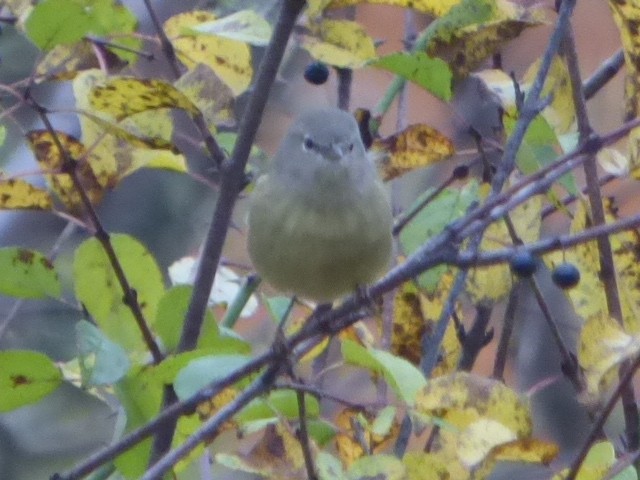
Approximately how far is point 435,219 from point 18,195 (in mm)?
611

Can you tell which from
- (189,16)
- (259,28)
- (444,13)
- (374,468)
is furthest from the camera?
(189,16)

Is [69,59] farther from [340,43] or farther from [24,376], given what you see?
[24,376]

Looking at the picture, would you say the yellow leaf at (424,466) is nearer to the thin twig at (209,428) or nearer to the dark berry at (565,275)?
the thin twig at (209,428)

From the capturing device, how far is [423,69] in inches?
62.4

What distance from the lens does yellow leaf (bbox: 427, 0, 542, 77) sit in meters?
1.59

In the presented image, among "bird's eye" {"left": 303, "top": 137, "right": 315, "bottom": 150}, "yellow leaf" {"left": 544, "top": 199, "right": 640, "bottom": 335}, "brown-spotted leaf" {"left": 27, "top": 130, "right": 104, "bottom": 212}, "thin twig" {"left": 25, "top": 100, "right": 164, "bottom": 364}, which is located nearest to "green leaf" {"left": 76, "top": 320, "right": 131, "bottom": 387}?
"thin twig" {"left": 25, "top": 100, "right": 164, "bottom": 364}

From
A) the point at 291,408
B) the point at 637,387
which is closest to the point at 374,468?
the point at 291,408

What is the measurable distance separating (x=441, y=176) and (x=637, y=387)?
0.87 metres

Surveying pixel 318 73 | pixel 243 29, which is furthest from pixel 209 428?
pixel 318 73

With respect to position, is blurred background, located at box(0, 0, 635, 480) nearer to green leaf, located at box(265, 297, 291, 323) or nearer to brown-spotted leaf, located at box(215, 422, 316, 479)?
green leaf, located at box(265, 297, 291, 323)

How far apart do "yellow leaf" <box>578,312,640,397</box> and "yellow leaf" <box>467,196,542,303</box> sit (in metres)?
0.39

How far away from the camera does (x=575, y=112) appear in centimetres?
167

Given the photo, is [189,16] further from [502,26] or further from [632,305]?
[632,305]

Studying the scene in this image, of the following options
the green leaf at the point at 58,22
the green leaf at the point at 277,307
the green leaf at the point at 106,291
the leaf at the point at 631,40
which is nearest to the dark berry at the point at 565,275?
the leaf at the point at 631,40
